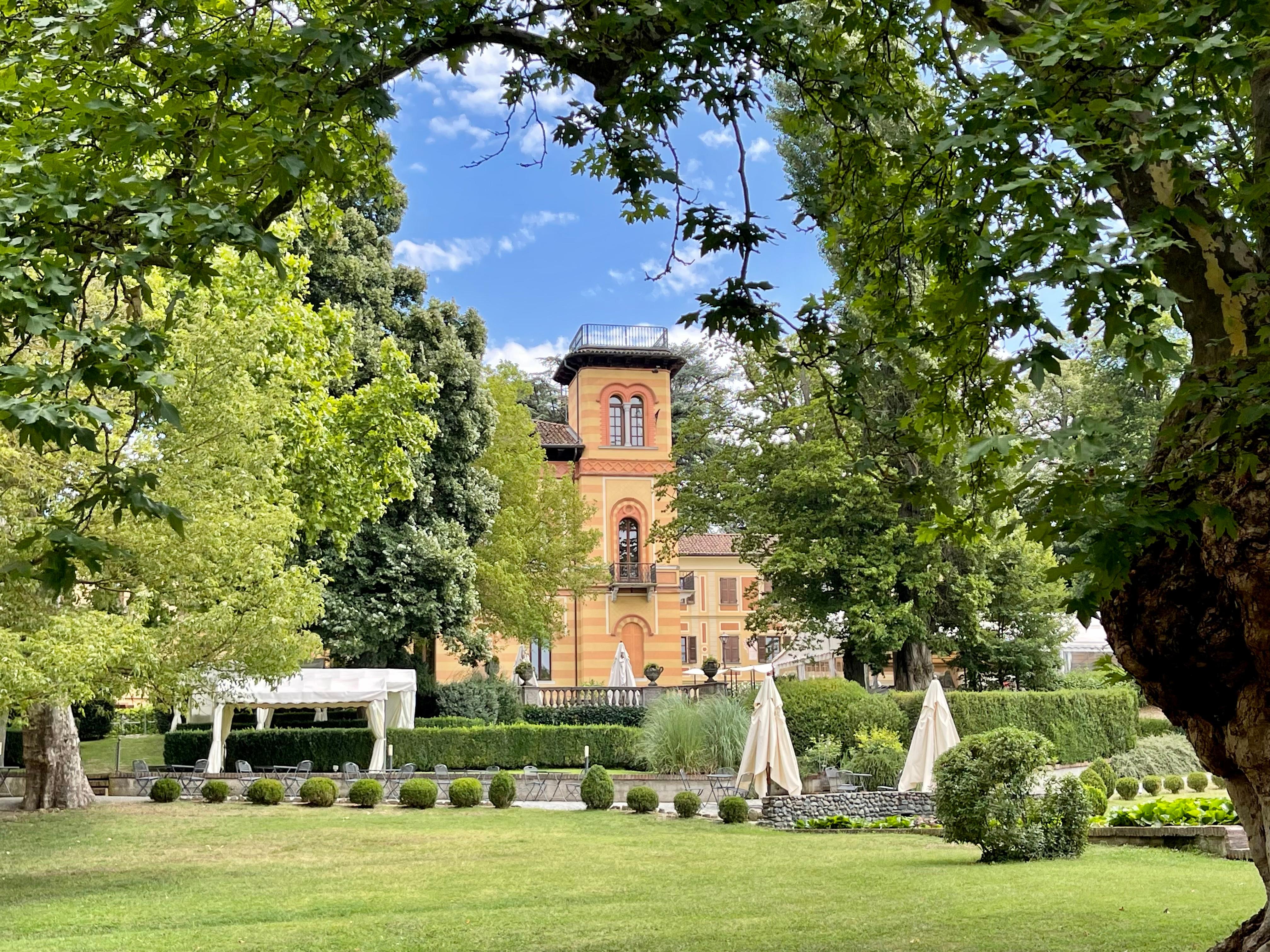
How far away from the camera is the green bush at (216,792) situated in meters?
19.8

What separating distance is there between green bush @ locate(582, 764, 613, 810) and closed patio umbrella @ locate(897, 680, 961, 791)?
5.00m

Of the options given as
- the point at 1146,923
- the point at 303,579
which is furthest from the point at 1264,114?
the point at 303,579

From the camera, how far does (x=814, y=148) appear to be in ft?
88.5

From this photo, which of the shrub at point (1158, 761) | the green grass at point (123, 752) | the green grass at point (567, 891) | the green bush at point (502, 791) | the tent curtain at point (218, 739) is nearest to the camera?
the green grass at point (567, 891)

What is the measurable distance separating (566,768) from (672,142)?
895 inches

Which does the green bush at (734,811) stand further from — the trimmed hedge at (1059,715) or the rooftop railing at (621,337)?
the rooftop railing at (621,337)

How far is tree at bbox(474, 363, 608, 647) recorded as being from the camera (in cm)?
3362

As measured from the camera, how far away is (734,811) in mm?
18078

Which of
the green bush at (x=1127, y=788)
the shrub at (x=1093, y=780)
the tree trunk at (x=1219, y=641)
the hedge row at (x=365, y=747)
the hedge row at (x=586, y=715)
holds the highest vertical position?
the tree trunk at (x=1219, y=641)

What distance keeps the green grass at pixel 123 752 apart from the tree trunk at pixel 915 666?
1863cm

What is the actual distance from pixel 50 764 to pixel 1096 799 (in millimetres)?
15356

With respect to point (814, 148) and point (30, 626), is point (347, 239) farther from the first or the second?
point (30, 626)

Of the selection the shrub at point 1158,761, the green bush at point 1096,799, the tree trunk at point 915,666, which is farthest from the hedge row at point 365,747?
the shrub at point 1158,761

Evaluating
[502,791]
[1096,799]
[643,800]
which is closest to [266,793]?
[502,791]
